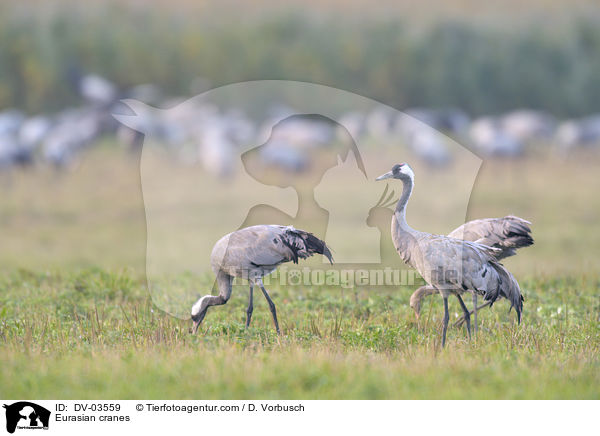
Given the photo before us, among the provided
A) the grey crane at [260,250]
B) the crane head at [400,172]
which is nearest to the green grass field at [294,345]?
the grey crane at [260,250]

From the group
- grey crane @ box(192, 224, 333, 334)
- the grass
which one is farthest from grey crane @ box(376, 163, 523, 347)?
grey crane @ box(192, 224, 333, 334)

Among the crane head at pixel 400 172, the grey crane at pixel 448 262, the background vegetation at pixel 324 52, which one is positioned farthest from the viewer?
the background vegetation at pixel 324 52

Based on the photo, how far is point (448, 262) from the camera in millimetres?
6363

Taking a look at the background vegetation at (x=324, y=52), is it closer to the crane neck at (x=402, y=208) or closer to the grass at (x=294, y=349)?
the grass at (x=294, y=349)

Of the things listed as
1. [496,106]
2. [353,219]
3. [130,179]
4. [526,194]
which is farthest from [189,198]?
[496,106]

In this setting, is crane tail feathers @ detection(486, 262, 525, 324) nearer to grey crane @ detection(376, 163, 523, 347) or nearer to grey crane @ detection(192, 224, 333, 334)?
grey crane @ detection(376, 163, 523, 347)

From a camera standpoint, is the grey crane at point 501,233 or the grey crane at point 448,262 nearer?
the grey crane at point 448,262
